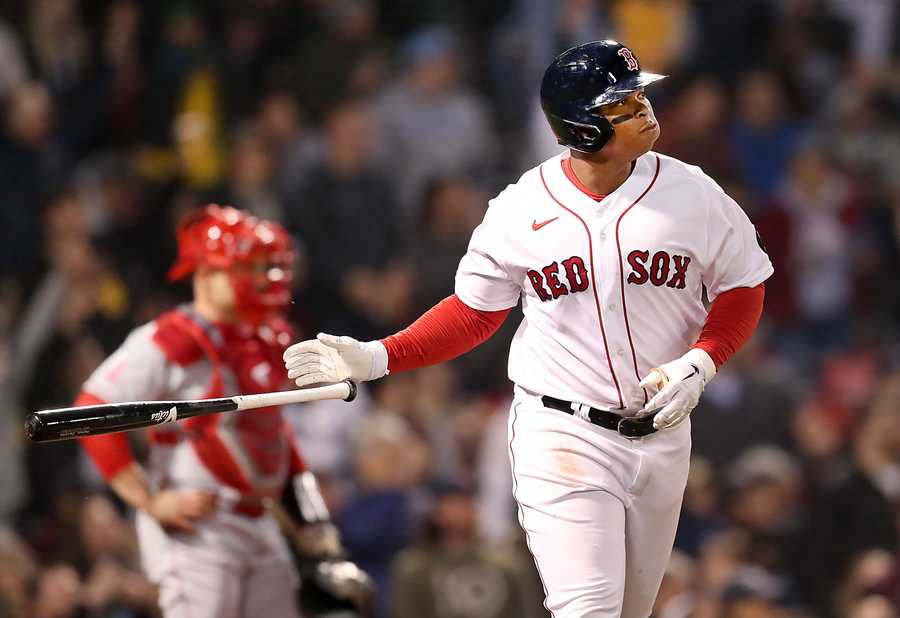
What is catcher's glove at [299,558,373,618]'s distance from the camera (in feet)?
17.5

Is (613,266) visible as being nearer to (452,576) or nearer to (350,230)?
(452,576)

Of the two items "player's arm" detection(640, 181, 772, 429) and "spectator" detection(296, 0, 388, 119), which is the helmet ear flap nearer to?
"player's arm" detection(640, 181, 772, 429)

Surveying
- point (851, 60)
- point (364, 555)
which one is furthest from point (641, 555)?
point (851, 60)

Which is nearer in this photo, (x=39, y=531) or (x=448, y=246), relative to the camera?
(x=39, y=531)

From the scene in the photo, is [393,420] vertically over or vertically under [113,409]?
under

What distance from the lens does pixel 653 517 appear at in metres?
4.40

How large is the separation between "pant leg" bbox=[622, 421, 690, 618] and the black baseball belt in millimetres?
53

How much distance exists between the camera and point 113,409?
14.1 ft

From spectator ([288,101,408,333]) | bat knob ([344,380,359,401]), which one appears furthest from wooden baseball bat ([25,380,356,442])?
spectator ([288,101,408,333])

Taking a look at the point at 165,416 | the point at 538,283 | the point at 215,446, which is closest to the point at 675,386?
the point at 538,283

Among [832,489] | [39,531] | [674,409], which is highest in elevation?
[674,409]

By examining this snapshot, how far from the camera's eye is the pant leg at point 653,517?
14.3 feet

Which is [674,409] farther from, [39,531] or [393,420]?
[39,531]

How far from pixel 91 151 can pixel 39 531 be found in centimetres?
240
